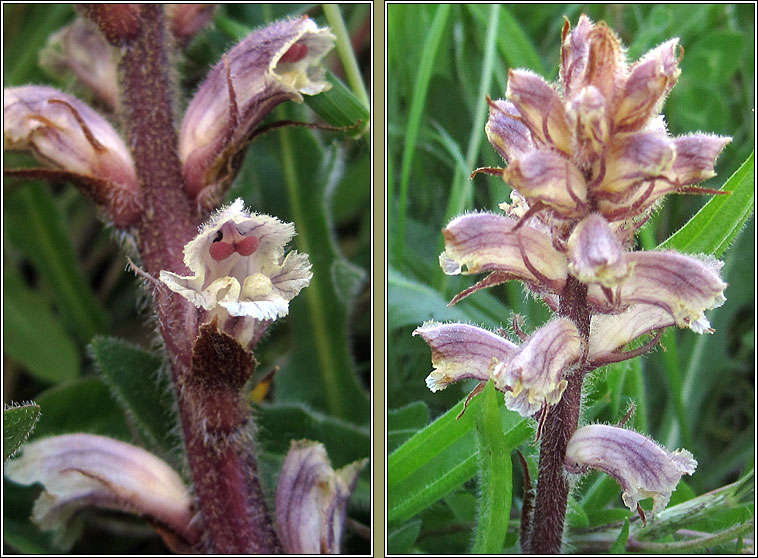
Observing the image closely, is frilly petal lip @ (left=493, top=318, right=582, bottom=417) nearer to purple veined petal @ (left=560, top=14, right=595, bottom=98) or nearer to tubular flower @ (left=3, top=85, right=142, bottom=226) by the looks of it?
purple veined petal @ (left=560, top=14, right=595, bottom=98)

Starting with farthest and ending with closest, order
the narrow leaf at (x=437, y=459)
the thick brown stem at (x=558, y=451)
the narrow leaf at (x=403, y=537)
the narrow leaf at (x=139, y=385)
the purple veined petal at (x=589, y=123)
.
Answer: the narrow leaf at (x=139, y=385)
the narrow leaf at (x=403, y=537)
the narrow leaf at (x=437, y=459)
the thick brown stem at (x=558, y=451)
the purple veined petal at (x=589, y=123)

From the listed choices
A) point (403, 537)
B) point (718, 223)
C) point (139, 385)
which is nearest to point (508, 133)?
point (718, 223)

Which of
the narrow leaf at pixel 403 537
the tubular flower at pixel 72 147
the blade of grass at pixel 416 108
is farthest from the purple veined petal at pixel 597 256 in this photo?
the tubular flower at pixel 72 147

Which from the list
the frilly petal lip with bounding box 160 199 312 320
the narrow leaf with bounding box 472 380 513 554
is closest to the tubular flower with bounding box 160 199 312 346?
the frilly petal lip with bounding box 160 199 312 320

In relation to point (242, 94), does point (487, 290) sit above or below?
below

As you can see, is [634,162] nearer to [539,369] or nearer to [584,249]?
[584,249]

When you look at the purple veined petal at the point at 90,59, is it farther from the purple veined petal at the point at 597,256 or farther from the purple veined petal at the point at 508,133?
the purple veined petal at the point at 597,256
